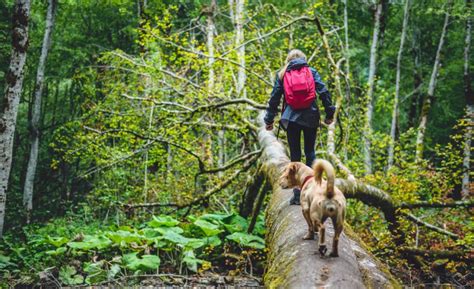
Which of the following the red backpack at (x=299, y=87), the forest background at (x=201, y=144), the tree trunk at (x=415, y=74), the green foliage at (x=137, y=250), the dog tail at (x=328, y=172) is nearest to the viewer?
the dog tail at (x=328, y=172)

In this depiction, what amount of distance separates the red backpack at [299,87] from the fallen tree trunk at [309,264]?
1.19m

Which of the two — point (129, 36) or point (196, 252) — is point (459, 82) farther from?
point (196, 252)

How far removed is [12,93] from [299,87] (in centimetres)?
681

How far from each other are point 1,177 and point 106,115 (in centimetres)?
451

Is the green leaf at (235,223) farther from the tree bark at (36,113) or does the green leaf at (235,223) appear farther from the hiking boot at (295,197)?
the tree bark at (36,113)

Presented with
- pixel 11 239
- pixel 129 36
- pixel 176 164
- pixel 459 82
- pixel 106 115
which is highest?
pixel 129 36

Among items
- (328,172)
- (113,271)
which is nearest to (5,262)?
(113,271)

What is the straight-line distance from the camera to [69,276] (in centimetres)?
681

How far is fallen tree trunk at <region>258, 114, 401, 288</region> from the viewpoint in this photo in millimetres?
2945

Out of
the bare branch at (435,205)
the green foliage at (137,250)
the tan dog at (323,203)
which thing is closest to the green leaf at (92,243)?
the green foliage at (137,250)

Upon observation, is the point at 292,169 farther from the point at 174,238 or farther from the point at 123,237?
the point at 123,237

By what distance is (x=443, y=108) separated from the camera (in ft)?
70.4

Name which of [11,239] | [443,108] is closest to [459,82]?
[443,108]

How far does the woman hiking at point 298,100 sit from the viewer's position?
4.90 metres
